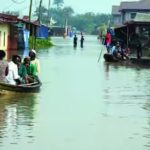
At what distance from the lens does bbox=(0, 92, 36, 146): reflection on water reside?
1132cm

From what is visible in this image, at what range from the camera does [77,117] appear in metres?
14.2

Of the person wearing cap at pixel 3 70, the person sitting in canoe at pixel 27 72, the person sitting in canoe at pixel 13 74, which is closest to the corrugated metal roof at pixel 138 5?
→ the person sitting in canoe at pixel 27 72

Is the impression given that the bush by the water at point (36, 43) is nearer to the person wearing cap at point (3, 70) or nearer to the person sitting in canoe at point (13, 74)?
the person sitting in canoe at point (13, 74)

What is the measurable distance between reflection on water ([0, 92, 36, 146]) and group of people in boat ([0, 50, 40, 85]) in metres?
0.47

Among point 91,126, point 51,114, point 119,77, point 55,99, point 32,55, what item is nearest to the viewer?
point 91,126

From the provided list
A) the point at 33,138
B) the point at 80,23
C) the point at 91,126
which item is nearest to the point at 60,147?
the point at 33,138

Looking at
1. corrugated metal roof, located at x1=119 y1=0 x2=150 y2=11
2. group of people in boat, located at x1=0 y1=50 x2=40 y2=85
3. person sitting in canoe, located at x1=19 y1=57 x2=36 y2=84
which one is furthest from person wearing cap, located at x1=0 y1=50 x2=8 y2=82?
corrugated metal roof, located at x1=119 y1=0 x2=150 y2=11

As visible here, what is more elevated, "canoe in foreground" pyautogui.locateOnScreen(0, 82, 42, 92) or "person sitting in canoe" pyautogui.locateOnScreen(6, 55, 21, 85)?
"person sitting in canoe" pyautogui.locateOnScreen(6, 55, 21, 85)

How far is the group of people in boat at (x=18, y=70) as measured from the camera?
698 inches

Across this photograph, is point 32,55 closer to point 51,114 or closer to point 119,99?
point 119,99

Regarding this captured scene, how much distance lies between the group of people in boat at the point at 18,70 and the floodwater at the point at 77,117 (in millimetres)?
480

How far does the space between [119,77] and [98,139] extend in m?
16.1

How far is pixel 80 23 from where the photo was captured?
646ft

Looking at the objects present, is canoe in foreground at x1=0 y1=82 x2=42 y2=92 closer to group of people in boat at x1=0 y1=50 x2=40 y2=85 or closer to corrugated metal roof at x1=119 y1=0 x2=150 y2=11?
group of people in boat at x1=0 y1=50 x2=40 y2=85
